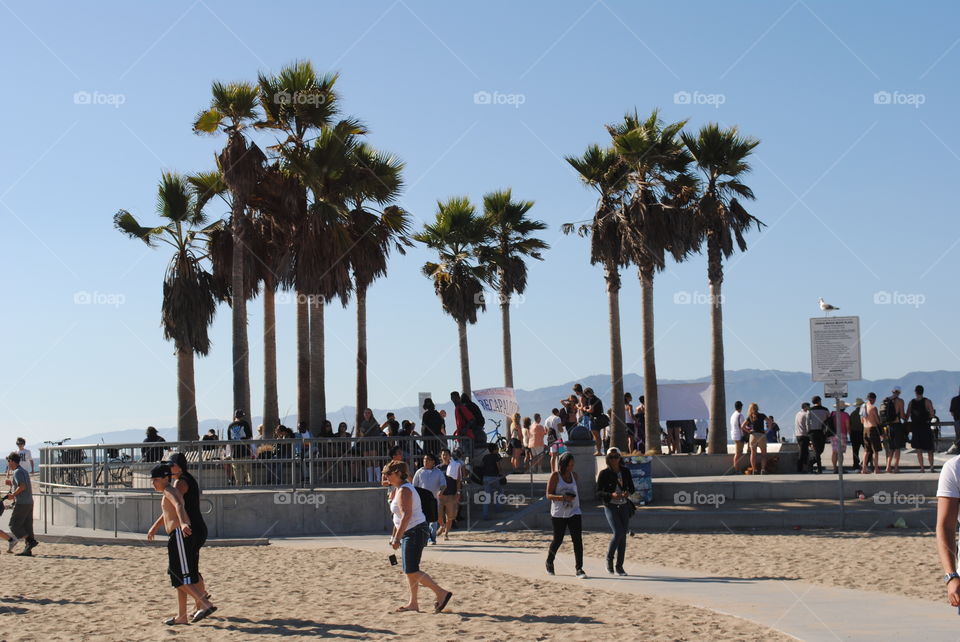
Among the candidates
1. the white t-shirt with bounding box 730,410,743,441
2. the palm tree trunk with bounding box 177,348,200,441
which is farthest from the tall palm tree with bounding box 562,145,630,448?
the palm tree trunk with bounding box 177,348,200,441

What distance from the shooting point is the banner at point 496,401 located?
33.8 m

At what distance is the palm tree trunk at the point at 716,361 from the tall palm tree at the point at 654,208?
778 mm

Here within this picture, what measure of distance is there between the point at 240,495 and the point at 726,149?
16.3m

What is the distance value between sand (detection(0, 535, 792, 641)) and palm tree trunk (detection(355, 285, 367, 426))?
19073 mm

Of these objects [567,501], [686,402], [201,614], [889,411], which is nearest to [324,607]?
[201,614]

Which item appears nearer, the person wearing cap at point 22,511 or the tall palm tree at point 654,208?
the person wearing cap at point 22,511

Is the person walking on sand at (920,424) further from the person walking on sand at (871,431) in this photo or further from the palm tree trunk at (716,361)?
the palm tree trunk at (716,361)

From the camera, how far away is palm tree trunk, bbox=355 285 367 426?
117 ft

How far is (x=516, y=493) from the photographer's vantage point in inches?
923

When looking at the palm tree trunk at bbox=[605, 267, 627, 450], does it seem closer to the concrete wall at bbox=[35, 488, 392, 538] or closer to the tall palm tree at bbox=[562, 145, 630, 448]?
the tall palm tree at bbox=[562, 145, 630, 448]

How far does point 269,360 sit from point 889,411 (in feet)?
52.6

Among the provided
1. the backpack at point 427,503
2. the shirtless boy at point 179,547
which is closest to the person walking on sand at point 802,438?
the backpack at point 427,503

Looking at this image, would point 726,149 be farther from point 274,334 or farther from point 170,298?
point 170,298

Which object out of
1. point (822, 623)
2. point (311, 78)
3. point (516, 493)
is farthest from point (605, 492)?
point (311, 78)
